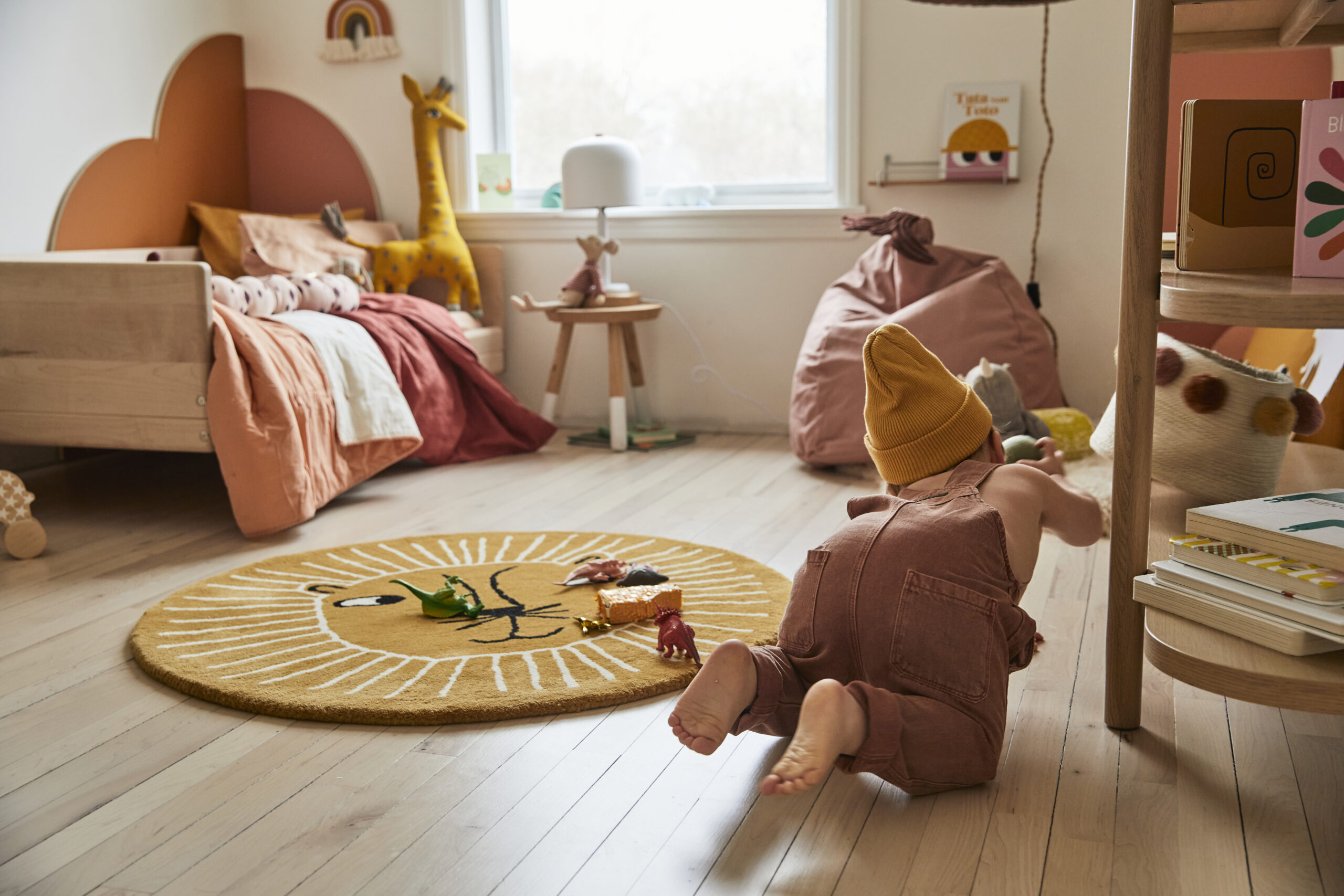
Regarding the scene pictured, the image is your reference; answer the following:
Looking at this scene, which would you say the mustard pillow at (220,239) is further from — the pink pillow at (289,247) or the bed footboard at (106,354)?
the bed footboard at (106,354)

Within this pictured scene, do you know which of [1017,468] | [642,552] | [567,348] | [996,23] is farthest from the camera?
[567,348]

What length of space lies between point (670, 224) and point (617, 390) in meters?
0.67

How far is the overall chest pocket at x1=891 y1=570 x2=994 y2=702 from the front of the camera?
117 cm

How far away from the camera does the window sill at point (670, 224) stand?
355 centimetres

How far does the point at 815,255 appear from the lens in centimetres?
358

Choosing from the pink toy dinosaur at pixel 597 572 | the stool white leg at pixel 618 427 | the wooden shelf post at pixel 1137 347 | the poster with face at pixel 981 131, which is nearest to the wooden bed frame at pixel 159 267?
the stool white leg at pixel 618 427

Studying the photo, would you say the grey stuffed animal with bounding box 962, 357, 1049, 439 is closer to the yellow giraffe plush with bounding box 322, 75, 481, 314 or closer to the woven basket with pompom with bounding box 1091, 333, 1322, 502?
the woven basket with pompom with bounding box 1091, 333, 1322, 502

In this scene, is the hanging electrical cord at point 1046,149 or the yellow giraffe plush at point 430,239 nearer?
the hanging electrical cord at point 1046,149

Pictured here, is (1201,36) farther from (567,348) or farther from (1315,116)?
(567,348)

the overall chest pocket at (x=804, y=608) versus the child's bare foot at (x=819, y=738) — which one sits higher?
the overall chest pocket at (x=804, y=608)

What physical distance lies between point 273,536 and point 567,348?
134 centimetres

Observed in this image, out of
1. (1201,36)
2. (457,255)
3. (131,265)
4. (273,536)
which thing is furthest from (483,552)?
(457,255)

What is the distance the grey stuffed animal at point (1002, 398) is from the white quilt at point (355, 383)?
1392 millimetres

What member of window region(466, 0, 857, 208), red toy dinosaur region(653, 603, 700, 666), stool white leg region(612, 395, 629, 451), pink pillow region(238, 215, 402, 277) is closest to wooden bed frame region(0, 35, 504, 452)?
pink pillow region(238, 215, 402, 277)
